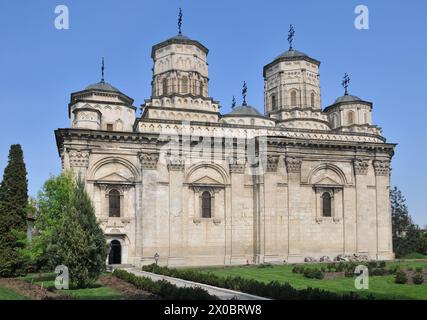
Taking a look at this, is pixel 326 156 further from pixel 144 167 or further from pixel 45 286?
pixel 45 286

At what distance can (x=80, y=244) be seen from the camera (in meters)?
20.8

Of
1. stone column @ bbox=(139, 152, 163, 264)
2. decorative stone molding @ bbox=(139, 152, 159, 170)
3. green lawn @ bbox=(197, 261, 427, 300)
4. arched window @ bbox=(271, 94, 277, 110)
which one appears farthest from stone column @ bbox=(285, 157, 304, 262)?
stone column @ bbox=(139, 152, 163, 264)

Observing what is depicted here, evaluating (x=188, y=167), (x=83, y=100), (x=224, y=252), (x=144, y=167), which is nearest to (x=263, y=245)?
(x=224, y=252)

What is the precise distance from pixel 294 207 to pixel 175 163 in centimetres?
893

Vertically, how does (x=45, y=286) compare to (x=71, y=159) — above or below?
below

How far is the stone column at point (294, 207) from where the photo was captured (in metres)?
35.9

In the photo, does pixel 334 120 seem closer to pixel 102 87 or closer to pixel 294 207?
pixel 294 207

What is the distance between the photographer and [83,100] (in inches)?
1425

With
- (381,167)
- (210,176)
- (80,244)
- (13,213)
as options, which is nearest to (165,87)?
(210,176)

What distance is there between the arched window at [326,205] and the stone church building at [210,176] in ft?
0.25

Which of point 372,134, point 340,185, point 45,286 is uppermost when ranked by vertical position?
point 372,134
